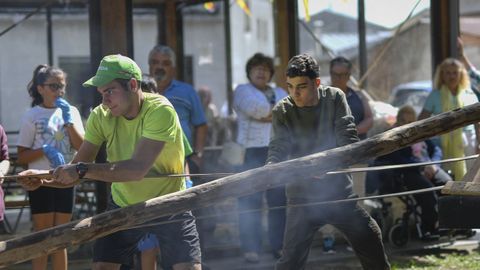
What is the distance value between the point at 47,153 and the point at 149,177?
150 centimetres

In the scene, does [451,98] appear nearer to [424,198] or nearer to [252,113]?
[424,198]

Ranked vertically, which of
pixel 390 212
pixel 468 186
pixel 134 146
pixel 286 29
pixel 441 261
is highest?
pixel 286 29

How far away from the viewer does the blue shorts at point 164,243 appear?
15.4 ft

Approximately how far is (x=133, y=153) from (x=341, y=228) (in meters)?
1.43

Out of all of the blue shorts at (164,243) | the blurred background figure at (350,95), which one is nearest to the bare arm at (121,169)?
the blue shorts at (164,243)

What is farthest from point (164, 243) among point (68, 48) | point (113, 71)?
point (68, 48)

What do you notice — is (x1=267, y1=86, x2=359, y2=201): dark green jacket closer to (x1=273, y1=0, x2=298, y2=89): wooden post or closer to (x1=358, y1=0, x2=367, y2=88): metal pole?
(x1=273, y1=0, x2=298, y2=89): wooden post

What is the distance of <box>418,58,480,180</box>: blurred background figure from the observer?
832cm

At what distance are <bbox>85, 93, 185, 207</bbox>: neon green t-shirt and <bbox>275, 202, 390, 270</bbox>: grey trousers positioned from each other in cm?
80

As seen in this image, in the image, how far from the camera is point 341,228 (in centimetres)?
520

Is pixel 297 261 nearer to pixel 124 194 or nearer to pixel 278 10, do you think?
pixel 124 194

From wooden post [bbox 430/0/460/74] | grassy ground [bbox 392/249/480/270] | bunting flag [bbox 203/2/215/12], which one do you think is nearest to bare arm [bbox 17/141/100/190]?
grassy ground [bbox 392/249/480/270]

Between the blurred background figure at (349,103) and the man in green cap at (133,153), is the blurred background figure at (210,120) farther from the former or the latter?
the man in green cap at (133,153)

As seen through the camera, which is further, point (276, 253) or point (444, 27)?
point (444, 27)
